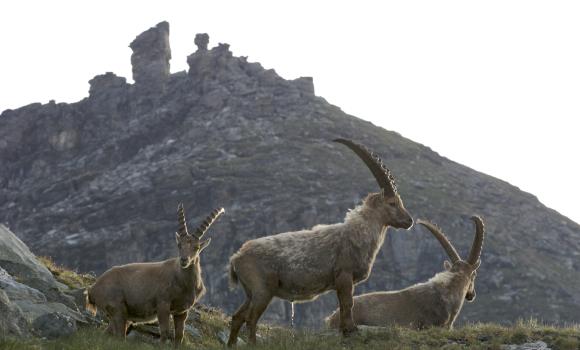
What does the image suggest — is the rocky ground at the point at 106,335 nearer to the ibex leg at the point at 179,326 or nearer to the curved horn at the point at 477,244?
the ibex leg at the point at 179,326

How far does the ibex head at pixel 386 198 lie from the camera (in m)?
18.0

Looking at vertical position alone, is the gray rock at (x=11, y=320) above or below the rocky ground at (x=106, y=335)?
above

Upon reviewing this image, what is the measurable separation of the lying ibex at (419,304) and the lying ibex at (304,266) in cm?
387

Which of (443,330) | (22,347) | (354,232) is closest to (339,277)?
(354,232)

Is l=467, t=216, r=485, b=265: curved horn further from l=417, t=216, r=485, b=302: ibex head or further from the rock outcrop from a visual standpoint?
the rock outcrop

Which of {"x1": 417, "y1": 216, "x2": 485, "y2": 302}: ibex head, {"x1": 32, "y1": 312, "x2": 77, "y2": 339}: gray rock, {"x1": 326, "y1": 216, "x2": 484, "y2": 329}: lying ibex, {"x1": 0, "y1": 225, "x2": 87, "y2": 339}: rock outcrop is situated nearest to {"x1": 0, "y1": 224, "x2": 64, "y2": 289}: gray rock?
{"x1": 0, "y1": 225, "x2": 87, "y2": 339}: rock outcrop

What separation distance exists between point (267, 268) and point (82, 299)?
612 cm

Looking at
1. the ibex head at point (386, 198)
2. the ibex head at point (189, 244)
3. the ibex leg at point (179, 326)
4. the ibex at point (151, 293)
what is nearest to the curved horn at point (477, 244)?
the ibex head at point (386, 198)

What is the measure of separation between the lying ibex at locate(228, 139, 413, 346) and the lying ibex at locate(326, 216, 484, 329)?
12.7 feet

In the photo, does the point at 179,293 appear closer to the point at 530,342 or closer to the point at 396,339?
the point at 396,339

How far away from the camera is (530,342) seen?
1521 cm

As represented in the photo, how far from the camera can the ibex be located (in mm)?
16938

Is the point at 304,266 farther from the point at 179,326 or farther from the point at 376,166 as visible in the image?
the point at 179,326

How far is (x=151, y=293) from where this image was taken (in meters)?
17.1
